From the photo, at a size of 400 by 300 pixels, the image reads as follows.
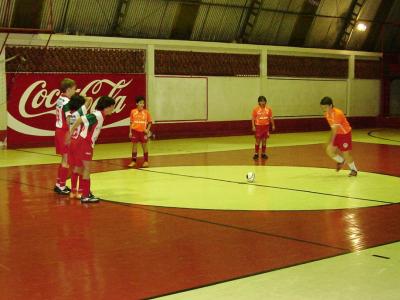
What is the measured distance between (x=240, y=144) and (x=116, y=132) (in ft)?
16.3

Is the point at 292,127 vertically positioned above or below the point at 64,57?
below

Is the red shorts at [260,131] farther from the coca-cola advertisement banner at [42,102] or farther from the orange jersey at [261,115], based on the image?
the coca-cola advertisement banner at [42,102]

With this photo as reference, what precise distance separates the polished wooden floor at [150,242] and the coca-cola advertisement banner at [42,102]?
10921 millimetres

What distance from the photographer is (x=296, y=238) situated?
8312 millimetres

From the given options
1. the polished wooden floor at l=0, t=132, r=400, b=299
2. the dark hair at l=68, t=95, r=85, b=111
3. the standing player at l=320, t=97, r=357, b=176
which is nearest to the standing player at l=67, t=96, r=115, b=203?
the dark hair at l=68, t=95, r=85, b=111

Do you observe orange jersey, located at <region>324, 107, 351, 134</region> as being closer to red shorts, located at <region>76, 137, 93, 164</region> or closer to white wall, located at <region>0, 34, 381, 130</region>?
red shorts, located at <region>76, 137, 93, 164</region>

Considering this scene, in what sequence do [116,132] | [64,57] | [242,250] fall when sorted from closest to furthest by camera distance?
[242,250], [64,57], [116,132]

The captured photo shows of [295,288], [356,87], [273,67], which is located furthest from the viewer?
[356,87]

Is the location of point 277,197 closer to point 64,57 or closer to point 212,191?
point 212,191

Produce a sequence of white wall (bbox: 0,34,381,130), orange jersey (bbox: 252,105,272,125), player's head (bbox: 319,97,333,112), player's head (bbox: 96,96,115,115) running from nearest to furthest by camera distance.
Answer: player's head (bbox: 96,96,115,115) < player's head (bbox: 319,97,333,112) < orange jersey (bbox: 252,105,272,125) < white wall (bbox: 0,34,381,130)

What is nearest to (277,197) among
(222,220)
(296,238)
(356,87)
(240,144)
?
(222,220)

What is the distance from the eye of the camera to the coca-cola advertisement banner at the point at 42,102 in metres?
22.7

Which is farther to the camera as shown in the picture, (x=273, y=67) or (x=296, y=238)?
(x=273, y=67)

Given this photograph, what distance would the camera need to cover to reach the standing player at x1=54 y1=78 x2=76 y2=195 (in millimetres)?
11724
